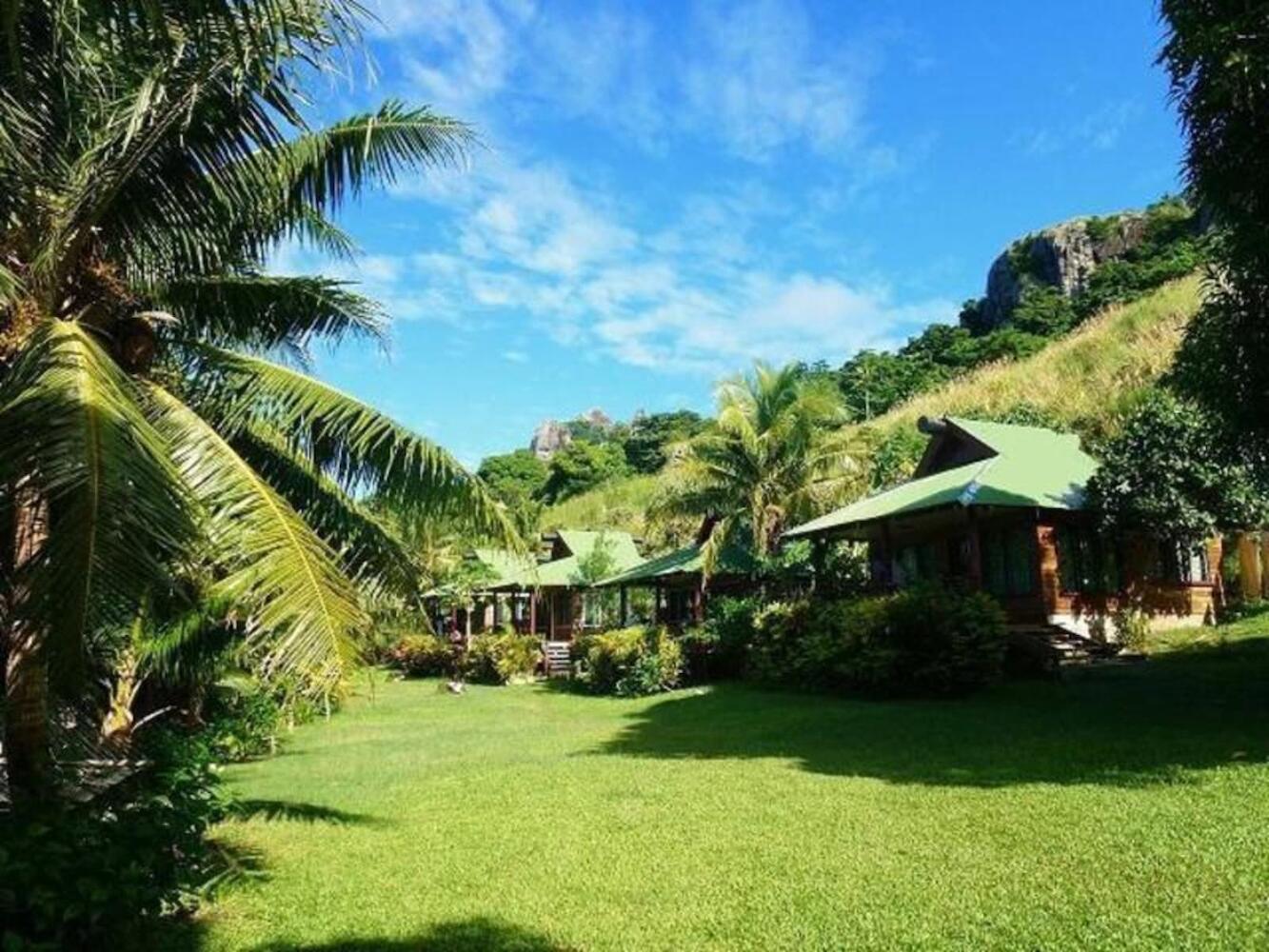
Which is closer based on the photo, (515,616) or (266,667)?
(266,667)

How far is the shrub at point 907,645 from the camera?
1670 cm

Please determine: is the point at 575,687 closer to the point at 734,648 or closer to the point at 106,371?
the point at 734,648

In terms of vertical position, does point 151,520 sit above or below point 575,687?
above

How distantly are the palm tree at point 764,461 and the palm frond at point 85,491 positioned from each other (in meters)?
20.6

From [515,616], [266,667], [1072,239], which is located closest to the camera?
[266,667]

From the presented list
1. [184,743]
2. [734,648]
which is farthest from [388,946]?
[734,648]

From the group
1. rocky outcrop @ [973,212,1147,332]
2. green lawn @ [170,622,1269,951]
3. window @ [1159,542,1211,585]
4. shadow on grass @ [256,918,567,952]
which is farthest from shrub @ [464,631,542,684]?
rocky outcrop @ [973,212,1147,332]

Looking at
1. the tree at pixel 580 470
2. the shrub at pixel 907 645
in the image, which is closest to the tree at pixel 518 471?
the tree at pixel 580 470

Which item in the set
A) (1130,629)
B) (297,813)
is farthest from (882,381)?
(297,813)

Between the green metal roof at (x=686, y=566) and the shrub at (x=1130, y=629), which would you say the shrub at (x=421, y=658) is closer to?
the green metal roof at (x=686, y=566)

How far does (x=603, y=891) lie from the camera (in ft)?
22.2

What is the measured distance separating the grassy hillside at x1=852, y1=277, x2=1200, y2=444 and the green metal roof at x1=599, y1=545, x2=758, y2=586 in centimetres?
1256

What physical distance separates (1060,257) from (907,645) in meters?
60.7

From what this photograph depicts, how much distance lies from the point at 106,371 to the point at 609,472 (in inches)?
2671
